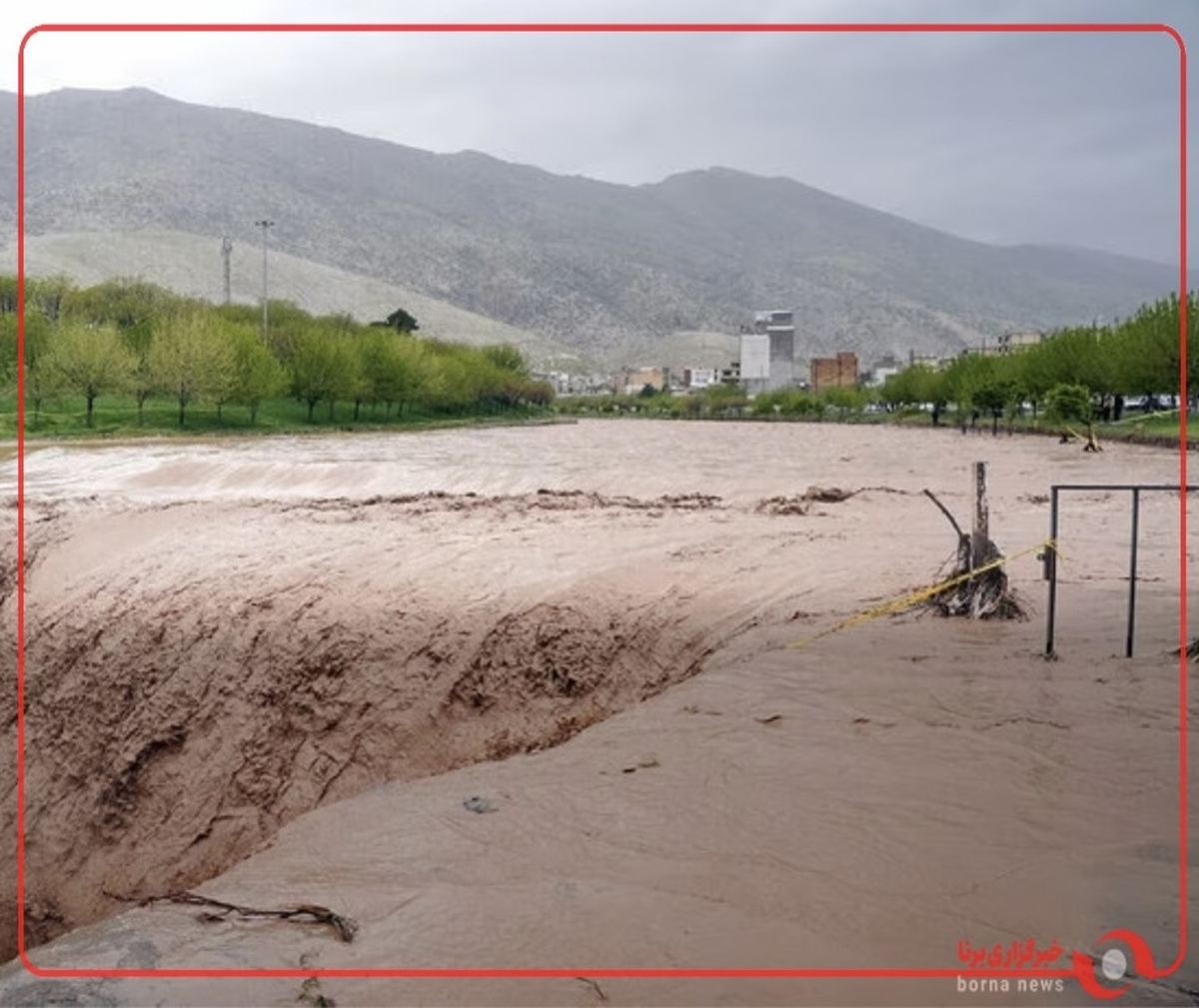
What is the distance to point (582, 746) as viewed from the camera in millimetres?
5867

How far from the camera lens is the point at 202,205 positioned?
176 m

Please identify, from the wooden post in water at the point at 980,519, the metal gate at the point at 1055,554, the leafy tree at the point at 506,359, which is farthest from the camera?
the leafy tree at the point at 506,359

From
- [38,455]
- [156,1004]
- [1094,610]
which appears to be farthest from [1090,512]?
[38,455]

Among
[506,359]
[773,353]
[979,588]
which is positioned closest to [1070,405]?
[773,353]

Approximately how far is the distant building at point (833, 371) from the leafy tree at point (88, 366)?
190 feet

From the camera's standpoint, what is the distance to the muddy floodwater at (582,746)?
3.43 metres

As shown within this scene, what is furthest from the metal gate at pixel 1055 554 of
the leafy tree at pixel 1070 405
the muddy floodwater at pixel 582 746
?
the leafy tree at pixel 1070 405

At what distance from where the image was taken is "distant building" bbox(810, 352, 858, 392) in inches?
3465

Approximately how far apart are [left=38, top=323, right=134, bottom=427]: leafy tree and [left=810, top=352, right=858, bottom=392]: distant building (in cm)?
5801

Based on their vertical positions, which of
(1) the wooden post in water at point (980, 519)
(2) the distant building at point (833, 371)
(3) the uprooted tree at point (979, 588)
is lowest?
(3) the uprooted tree at point (979, 588)

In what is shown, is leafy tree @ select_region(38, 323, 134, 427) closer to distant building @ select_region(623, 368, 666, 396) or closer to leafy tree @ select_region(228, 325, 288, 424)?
leafy tree @ select_region(228, 325, 288, 424)

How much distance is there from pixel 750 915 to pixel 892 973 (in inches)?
24.6

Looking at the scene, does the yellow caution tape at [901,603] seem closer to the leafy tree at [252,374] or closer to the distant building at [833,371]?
the leafy tree at [252,374]

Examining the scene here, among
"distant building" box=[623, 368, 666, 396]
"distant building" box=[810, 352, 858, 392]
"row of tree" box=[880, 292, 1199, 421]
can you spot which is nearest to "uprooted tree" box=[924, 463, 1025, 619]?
"row of tree" box=[880, 292, 1199, 421]
